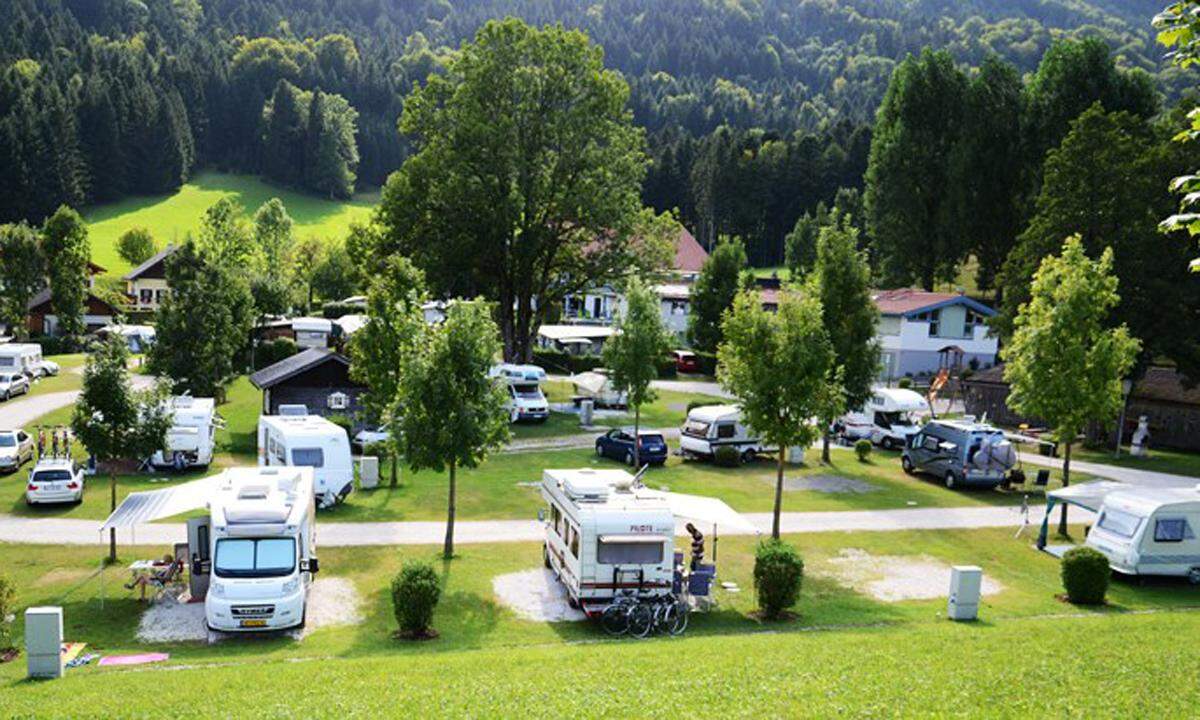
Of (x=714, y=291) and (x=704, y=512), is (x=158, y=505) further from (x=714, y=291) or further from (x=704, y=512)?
(x=714, y=291)

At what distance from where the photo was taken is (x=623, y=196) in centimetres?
4428

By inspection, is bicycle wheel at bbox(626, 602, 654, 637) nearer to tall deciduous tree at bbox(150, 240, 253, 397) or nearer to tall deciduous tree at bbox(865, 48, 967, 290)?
tall deciduous tree at bbox(150, 240, 253, 397)

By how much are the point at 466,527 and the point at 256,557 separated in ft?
25.3

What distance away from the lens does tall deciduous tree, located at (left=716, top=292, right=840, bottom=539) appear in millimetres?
21469

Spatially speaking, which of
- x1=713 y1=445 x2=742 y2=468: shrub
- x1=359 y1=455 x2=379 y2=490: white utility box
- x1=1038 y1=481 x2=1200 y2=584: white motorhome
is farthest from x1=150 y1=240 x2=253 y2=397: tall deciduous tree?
x1=1038 y1=481 x2=1200 y2=584: white motorhome

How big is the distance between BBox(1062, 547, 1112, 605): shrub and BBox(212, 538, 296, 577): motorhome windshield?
14.3 metres

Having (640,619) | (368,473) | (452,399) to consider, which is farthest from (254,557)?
(368,473)

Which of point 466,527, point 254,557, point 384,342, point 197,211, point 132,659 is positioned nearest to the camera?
point 132,659

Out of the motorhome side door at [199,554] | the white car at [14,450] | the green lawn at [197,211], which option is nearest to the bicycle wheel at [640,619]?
the motorhome side door at [199,554]

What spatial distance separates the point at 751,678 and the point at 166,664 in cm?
826

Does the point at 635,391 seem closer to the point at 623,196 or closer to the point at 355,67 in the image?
the point at 623,196

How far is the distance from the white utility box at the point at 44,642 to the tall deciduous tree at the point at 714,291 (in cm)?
4635

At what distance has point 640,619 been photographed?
51.7 ft

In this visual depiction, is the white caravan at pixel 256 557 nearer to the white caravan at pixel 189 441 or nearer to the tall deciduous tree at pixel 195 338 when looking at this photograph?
the white caravan at pixel 189 441
